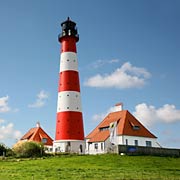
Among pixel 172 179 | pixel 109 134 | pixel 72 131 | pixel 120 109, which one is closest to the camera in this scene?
pixel 172 179

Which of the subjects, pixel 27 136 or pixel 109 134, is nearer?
pixel 109 134

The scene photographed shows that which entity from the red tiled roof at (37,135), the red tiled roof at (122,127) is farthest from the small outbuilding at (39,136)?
the red tiled roof at (122,127)

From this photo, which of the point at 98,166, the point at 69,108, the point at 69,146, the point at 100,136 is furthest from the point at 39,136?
the point at 98,166

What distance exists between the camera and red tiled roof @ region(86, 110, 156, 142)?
46.0 metres

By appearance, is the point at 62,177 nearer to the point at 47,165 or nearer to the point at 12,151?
the point at 47,165

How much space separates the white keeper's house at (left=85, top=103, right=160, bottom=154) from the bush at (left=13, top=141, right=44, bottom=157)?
6974 mm

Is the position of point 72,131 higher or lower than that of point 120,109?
lower

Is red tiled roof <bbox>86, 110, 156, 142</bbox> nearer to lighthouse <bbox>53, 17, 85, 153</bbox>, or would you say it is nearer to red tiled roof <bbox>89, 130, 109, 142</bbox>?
red tiled roof <bbox>89, 130, 109, 142</bbox>

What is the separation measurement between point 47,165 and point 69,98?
43.8 ft

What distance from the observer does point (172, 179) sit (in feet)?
76.5

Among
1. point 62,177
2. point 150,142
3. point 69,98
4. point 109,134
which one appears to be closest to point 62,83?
point 69,98

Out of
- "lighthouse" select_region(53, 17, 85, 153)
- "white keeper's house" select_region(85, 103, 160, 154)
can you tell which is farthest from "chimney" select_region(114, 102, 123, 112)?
"lighthouse" select_region(53, 17, 85, 153)

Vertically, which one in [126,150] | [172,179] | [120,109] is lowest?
[172,179]

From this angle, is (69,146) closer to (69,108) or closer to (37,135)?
(69,108)
